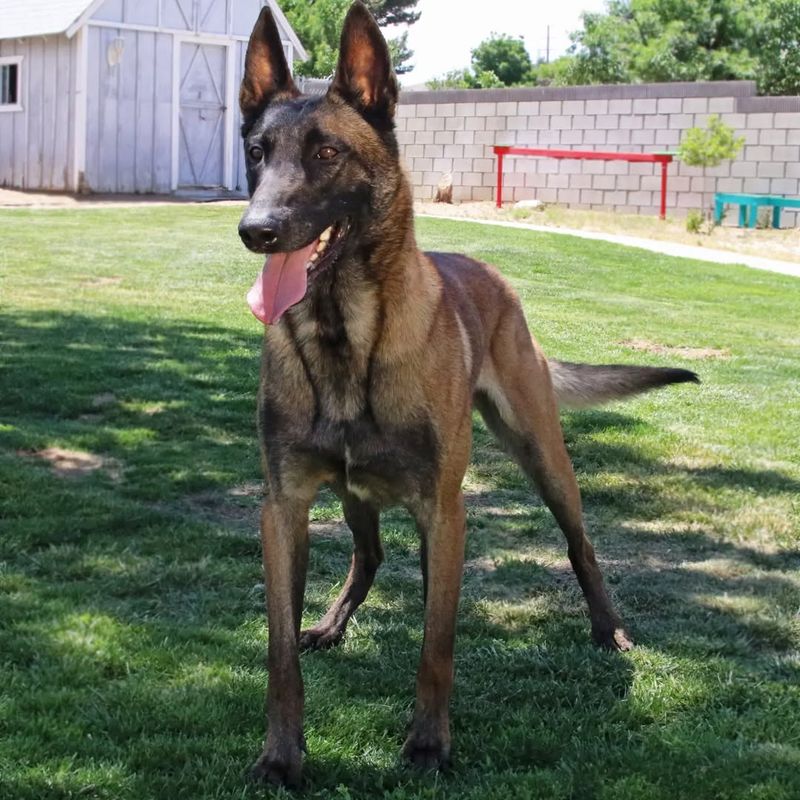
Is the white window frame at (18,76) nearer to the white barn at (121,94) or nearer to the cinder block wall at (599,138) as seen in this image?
the white barn at (121,94)

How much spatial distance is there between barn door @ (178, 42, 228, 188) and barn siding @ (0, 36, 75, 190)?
2.28 metres

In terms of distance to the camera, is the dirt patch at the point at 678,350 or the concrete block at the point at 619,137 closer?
the dirt patch at the point at 678,350

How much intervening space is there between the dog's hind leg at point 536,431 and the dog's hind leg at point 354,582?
0.60 meters

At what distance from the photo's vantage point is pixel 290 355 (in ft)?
11.8

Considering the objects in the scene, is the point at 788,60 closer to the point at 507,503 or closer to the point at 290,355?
the point at 507,503

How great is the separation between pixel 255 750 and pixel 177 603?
124cm

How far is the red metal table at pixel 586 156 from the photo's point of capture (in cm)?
2116

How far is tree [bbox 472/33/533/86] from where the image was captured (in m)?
59.5

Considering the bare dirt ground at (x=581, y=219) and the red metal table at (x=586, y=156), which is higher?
the red metal table at (x=586, y=156)

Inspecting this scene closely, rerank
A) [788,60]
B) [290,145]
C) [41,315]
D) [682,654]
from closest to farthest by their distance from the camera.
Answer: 1. [290,145]
2. [682,654]
3. [41,315]
4. [788,60]

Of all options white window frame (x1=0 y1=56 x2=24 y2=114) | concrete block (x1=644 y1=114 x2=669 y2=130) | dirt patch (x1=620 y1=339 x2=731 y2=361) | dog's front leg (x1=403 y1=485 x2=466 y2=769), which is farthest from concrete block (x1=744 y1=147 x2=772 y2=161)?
dog's front leg (x1=403 y1=485 x2=466 y2=769)

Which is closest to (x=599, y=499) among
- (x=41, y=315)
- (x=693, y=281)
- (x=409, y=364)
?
(x=409, y=364)

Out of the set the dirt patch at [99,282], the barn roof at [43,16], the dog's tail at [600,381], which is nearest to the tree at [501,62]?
the barn roof at [43,16]

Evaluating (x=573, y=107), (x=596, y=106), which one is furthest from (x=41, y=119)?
(x=596, y=106)
